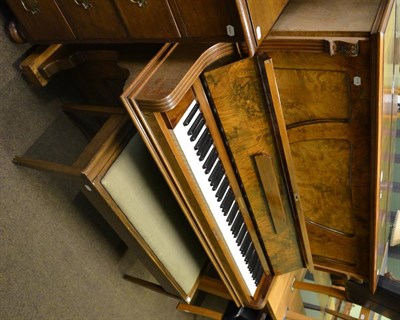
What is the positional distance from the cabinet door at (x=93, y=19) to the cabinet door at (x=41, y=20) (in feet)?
0.13

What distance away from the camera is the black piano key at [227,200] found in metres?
1.44

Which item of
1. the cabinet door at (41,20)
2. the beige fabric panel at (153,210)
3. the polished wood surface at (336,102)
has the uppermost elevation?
the polished wood surface at (336,102)

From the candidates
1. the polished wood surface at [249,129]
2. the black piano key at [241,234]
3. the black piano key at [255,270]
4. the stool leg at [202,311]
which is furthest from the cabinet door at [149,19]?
the stool leg at [202,311]

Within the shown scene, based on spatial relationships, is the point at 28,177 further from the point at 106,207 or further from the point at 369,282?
the point at 369,282

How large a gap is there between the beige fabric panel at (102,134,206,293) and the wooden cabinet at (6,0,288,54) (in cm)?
38

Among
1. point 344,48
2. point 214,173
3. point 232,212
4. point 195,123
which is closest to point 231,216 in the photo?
point 232,212

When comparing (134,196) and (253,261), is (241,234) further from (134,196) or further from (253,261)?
(134,196)

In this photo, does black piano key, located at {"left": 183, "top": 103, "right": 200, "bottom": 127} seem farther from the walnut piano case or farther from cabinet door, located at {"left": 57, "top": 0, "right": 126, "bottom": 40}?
cabinet door, located at {"left": 57, "top": 0, "right": 126, "bottom": 40}

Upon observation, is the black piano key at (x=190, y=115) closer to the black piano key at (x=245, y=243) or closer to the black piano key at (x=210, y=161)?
the black piano key at (x=210, y=161)

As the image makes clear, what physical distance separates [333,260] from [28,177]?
1441 mm

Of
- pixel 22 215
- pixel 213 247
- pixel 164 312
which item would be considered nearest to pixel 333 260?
pixel 213 247

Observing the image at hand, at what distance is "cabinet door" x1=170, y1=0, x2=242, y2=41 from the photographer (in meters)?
0.93

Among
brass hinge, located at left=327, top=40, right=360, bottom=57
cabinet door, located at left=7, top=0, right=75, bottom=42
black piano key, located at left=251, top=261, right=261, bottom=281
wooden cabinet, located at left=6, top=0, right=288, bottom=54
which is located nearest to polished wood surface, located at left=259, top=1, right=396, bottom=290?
brass hinge, located at left=327, top=40, right=360, bottom=57

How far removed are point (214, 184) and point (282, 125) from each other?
31 cm
